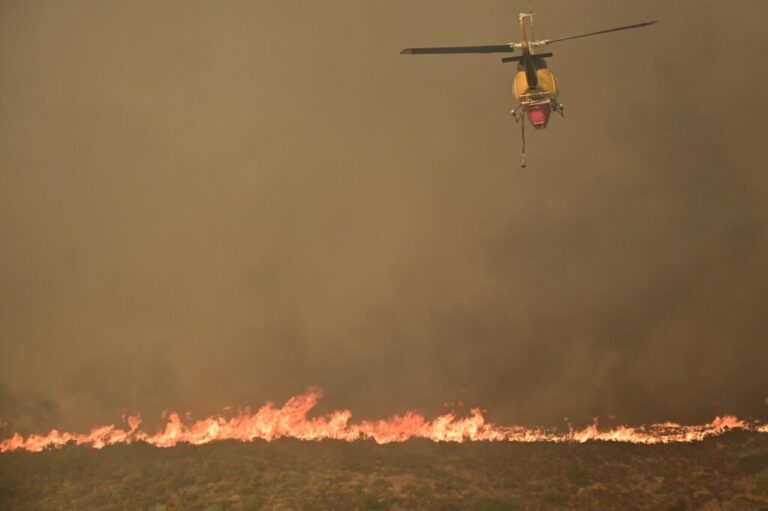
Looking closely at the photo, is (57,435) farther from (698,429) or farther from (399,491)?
(698,429)

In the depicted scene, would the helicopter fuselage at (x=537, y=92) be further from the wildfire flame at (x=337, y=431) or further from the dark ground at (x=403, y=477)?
the wildfire flame at (x=337, y=431)

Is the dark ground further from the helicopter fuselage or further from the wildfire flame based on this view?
the helicopter fuselage

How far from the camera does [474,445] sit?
3647 cm

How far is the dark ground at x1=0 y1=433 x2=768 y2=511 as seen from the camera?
2811 centimetres

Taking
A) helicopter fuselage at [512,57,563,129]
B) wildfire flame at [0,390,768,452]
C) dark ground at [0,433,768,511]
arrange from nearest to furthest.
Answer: helicopter fuselage at [512,57,563,129] < dark ground at [0,433,768,511] < wildfire flame at [0,390,768,452]

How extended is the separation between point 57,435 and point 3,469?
6984 mm

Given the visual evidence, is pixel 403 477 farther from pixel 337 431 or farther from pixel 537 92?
pixel 537 92

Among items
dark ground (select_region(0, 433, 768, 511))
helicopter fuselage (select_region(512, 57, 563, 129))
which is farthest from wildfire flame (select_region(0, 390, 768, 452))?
helicopter fuselage (select_region(512, 57, 563, 129))

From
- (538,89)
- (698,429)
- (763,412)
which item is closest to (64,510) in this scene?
(538,89)

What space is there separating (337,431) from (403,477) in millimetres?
9638

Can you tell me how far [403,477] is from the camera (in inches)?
1240

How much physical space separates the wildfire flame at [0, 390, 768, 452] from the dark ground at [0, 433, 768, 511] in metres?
1.45

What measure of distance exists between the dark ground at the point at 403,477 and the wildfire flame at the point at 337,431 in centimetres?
145

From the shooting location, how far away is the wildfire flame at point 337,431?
117 feet
